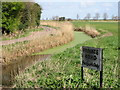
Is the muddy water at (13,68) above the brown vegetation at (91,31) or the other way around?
the other way around

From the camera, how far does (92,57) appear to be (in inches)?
210

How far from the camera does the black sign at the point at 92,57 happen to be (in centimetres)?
516

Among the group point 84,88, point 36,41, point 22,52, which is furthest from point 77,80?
point 36,41

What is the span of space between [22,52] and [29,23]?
1179 centimetres

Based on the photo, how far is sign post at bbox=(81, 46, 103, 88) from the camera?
16.9ft

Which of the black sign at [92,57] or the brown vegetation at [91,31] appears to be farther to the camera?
the brown vegetation at [91,31]

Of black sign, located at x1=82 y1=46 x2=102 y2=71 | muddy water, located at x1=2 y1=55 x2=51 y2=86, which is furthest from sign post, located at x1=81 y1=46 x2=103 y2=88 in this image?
muddy water, located at x1=2 y1=55 x2=51 y2=86

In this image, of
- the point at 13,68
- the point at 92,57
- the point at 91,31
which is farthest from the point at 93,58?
the point at 91,31

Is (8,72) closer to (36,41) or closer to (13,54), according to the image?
(13,54)

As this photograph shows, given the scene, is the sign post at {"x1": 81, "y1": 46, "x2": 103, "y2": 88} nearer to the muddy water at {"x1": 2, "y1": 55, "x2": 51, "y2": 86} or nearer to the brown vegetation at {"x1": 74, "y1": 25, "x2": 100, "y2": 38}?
the muddy water at {"x1": 2, "y1": 55, "x2": 51, "y2": 86}

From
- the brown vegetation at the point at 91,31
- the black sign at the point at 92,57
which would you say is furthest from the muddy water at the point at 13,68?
the brown vegetation at the point at 91,31

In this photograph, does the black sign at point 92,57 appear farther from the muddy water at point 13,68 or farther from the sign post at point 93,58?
the muddy water at point 13,68

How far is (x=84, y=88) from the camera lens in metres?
5.46

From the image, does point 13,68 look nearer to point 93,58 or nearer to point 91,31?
point 93,58
